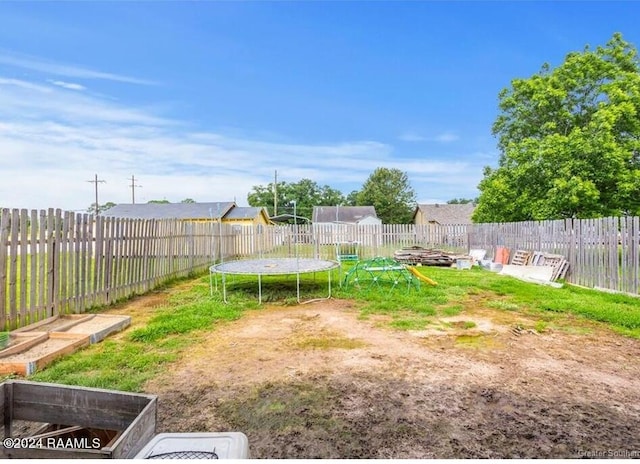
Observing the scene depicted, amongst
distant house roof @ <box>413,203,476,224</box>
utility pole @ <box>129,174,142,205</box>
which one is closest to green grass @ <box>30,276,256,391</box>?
distant house roof @ <box>413,203,476,224</box>

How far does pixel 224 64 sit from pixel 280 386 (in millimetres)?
10141

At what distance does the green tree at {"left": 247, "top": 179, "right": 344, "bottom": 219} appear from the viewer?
5131 centimetres

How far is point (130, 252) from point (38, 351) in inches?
139

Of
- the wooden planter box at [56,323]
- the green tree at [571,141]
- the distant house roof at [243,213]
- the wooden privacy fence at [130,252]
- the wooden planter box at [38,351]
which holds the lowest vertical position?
the wooden planter box at [38,351]

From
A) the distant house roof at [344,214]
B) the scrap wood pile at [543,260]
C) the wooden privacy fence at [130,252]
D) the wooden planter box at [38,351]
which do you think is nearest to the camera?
the wooden planter box at [38,351]

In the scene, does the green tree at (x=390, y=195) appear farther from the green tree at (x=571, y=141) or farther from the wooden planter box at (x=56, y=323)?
the wooden planter box at (x=56, y=323)

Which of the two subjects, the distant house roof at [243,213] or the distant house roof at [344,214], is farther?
the distant house roof at [344,214]

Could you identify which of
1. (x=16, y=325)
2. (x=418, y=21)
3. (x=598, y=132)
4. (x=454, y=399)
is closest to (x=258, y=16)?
(x=418, y=21)

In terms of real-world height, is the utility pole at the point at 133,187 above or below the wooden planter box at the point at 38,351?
above

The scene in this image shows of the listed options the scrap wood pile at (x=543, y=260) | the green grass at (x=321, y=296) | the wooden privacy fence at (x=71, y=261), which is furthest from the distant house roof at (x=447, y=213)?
the wooden privacy fence at (x=71, y=261)

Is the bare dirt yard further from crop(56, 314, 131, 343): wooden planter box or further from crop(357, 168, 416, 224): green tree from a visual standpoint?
crop(357, 168, 416, 224): green tree

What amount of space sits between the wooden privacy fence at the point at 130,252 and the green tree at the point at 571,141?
410 cm

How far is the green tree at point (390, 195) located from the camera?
161 ft

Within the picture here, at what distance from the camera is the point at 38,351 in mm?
3779
